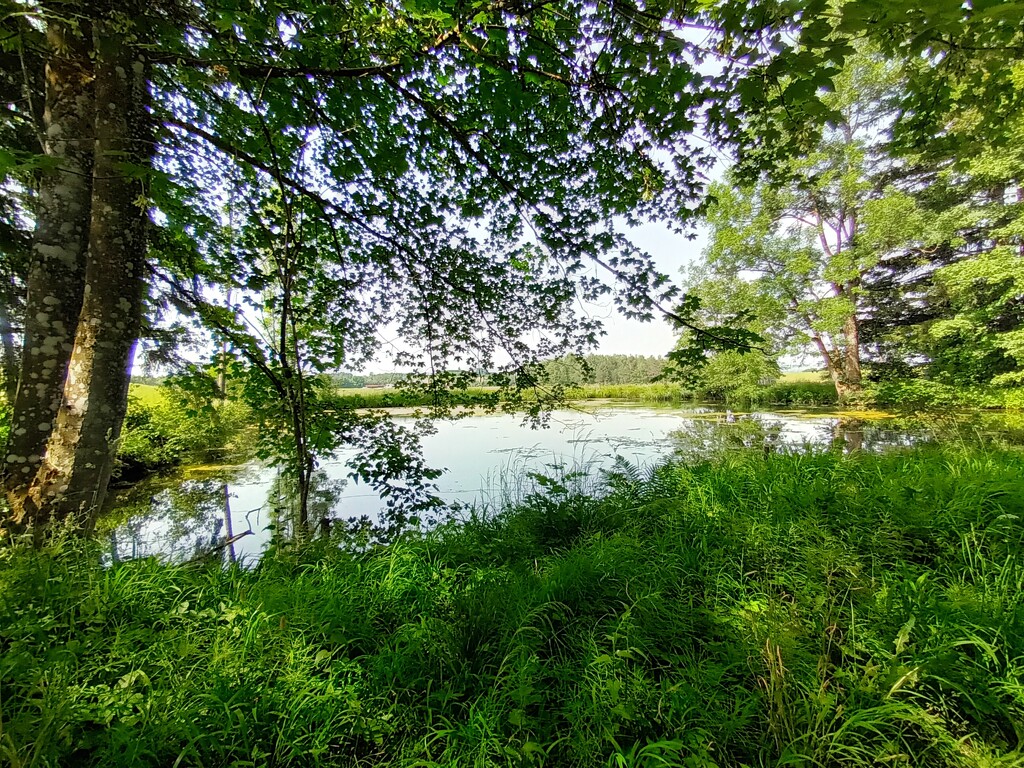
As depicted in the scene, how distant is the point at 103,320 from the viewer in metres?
1.79

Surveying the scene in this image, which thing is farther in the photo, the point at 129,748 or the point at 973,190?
the point at 973,190

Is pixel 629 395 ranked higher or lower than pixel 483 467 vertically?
higher

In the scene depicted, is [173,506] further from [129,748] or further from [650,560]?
[650,560]

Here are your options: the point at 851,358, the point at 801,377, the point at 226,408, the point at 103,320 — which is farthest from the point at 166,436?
the point at 801,377

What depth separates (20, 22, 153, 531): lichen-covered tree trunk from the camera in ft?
5.64

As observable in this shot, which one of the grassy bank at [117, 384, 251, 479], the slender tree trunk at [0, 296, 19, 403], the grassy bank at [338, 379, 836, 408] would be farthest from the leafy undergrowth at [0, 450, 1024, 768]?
the grassy bank at [117, 384, 251, 479]

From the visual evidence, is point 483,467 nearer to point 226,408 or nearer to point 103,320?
point 226,408

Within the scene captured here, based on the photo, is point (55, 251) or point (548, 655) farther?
point (55, 251)

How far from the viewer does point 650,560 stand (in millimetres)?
2168

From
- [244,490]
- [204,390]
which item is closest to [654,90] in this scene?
[204,390]

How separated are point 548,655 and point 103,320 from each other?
2.78 meters

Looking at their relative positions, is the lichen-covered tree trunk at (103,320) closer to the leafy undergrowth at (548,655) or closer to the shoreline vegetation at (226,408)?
the leafy undergrowth at (548,655)

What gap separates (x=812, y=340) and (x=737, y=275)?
11.8ft

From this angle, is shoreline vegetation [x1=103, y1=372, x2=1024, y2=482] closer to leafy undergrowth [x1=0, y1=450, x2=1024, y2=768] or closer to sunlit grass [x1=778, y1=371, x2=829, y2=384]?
leafy undergrowth [x1=0, y1=450, x2=1024, y2=768]
